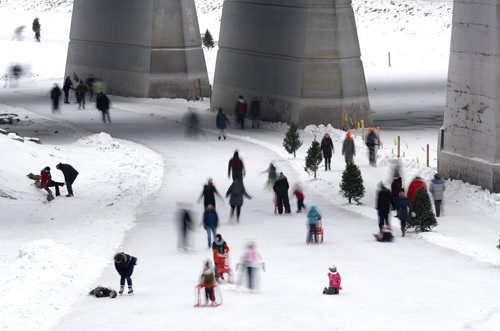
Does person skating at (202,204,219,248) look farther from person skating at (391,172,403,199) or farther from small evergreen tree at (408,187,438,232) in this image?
person skating at (391,172,403,199)

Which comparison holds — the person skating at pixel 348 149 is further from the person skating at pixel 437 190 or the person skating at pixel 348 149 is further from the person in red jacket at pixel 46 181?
the person in red jacket at pixel 46 181

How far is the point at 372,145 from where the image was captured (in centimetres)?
3647

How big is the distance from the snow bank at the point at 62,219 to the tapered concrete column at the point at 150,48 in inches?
570

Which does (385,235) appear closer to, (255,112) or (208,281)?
(208,281)

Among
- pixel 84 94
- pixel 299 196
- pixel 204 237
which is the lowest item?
pixel 204 237

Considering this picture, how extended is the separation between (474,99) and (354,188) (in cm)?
479

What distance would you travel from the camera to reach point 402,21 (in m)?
90.3

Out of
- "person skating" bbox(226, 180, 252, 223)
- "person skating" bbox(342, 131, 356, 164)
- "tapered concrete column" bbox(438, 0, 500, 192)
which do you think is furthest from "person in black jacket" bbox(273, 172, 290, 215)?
"person skating" bbox(342, 131, 356, 164)

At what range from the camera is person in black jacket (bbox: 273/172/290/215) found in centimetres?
2898

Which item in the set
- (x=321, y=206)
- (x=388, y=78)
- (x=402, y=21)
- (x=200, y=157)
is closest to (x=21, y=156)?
(x=200, y=157)

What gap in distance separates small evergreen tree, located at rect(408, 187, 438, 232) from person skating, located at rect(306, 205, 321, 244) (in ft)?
7.64

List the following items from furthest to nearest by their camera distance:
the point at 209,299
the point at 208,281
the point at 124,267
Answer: the point at 124,267 < the point at 209,299 < the point at 208,281

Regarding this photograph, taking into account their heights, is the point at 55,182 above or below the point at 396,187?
below

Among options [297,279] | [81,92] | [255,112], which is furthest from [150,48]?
[297,279]
